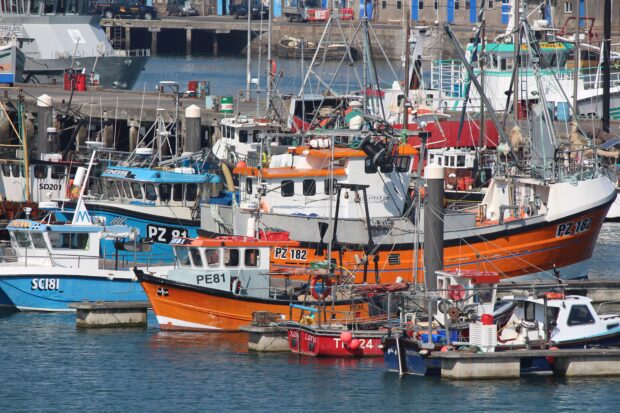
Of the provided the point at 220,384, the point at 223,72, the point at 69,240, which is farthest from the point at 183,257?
the point at 223,72

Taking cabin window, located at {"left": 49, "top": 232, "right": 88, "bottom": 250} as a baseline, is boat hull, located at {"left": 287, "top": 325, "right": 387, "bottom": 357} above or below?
below

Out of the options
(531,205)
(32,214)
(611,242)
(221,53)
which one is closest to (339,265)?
(531,205)

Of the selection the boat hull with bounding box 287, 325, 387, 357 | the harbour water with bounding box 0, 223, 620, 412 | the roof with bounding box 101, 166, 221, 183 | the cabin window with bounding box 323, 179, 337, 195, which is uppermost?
the cabin window with bounding box 323, 179, 337, 195

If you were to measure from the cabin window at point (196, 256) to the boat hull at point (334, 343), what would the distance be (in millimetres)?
3065

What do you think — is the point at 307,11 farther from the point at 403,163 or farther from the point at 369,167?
the point at 369,167

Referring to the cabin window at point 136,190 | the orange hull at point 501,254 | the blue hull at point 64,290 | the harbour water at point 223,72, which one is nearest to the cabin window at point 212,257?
the orange hull at point 501,254

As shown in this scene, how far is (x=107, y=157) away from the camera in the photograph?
156 feet

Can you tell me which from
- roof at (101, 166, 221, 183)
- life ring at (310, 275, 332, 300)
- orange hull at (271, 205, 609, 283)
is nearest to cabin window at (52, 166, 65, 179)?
roof at (101, 166, 221, 183)

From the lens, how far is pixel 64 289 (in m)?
36.5

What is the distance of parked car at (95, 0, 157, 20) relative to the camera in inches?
4611

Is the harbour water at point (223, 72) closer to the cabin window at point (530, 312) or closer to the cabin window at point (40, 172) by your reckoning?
the cabin window at point (40, 172)

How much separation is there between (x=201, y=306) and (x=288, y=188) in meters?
5.62

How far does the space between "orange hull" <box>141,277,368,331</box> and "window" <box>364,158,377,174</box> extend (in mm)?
5863

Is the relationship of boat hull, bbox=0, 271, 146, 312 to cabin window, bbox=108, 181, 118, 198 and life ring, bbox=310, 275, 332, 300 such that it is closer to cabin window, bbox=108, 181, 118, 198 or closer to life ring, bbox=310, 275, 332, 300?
life ring, bbox=310, 275, 332, 300
